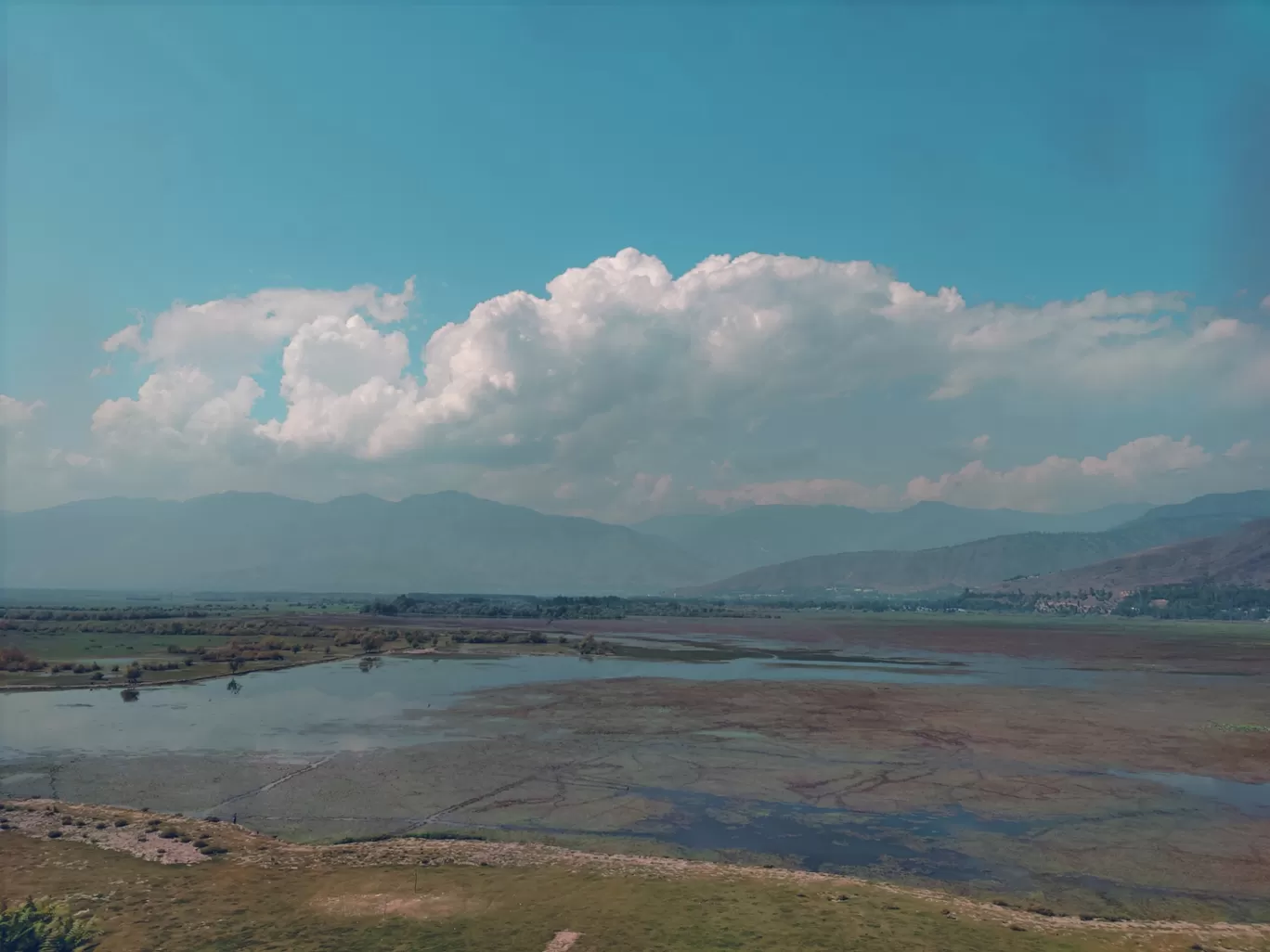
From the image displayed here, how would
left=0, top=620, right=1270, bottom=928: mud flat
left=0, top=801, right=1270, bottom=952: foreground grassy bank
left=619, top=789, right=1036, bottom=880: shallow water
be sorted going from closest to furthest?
1. left=0, top=801, right=1270, bottom=952: foreground grassy bank
2. left=619, top=789, right=1036, bottom=880: shallow water
3. left=0, top=620, right=1270, bottom=928: mud flat

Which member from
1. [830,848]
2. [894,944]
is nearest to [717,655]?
[830,848]

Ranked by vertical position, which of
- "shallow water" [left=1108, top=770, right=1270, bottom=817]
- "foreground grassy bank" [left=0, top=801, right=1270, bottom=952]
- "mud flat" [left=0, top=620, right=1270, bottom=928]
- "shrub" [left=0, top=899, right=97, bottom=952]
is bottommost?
"shallow water" [left=1108, top=770, right=1270, bottom=817]

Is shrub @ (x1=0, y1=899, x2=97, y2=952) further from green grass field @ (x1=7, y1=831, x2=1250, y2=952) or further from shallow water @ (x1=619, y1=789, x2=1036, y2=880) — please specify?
shallow water @ (x1=619, y1=789, x2=1036, y2=880)

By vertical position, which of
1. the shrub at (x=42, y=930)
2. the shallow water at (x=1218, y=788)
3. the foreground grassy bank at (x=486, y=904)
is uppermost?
the shrub at (x=42, y=930)

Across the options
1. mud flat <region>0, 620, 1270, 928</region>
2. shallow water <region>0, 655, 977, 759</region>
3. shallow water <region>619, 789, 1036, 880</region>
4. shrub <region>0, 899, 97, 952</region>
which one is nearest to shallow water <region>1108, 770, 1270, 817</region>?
mud flat <region>0, 620, 1270, 928</region>

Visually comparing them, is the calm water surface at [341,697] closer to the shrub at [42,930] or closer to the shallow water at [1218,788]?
the shrub at [42,930]

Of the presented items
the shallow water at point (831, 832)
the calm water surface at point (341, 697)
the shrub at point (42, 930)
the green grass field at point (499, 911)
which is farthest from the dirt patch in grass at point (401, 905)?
the calm water surface at point (341, 697)

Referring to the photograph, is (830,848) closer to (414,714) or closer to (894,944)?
(894,944)

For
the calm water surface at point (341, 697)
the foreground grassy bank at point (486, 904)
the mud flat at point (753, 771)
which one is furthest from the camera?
the calm water surface at point (341, 697)
